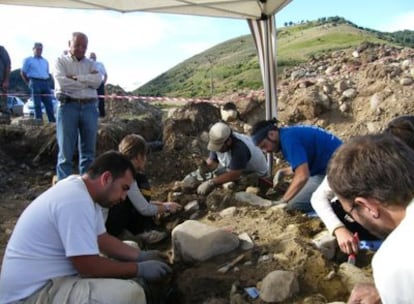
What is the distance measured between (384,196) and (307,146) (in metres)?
2.93

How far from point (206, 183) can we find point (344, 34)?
63736mm

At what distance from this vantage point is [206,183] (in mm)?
5344

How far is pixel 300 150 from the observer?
172 inches

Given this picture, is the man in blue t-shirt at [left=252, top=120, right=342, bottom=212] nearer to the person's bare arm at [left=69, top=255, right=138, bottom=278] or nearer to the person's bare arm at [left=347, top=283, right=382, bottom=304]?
the person's bare arm at [left=69, top=255, right=138, bottom=278]

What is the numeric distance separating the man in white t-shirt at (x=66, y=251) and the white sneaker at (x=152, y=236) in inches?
60.0

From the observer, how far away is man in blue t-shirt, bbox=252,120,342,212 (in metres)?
4.34

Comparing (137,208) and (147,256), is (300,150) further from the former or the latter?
(147,256)

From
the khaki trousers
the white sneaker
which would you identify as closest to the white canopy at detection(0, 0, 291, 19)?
the white sneaker

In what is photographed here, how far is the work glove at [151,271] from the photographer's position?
3227 mm

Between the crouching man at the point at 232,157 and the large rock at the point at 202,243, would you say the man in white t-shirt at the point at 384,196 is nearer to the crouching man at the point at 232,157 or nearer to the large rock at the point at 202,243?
the large rock at the point at 202,243

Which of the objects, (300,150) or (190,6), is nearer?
(300,150)

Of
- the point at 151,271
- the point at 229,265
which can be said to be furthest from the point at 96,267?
the point at 229,265

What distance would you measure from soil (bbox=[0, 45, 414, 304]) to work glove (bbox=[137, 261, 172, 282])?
215 millimetres

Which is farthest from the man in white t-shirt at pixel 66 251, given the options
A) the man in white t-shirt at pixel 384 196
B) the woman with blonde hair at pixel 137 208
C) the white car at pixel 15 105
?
the white car at pixel 15 105
